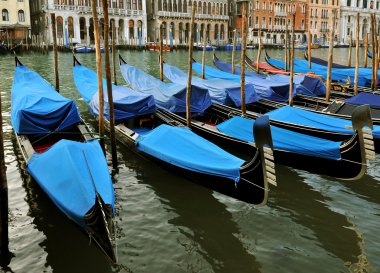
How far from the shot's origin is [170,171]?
669 centimetres

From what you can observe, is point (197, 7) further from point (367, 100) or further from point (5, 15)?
point (367, 100)

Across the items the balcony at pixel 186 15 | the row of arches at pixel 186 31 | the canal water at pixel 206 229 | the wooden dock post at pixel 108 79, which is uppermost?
the balcony at pixel 186 15

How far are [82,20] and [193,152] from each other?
36225mm

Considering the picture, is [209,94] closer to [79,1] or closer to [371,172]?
[371,172]

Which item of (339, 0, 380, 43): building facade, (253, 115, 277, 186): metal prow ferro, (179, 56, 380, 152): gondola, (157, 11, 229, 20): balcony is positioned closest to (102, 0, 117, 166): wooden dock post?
(253, 115, 277, 186): metal prow ferro

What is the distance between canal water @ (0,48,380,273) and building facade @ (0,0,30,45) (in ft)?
96.9

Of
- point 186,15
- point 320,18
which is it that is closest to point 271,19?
point 320,18

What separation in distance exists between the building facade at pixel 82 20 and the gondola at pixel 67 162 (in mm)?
27997

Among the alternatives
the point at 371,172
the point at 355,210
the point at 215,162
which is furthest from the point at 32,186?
the point at 371,172

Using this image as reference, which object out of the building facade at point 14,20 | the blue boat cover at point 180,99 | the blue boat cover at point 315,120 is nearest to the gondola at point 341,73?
the blue boat cover at point 315,120

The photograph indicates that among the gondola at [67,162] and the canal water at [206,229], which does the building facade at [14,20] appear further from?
the canal water at [206,229]

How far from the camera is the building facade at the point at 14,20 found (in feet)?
108

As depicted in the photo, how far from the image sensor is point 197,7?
45125 millimetres

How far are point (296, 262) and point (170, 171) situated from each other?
2.73m
